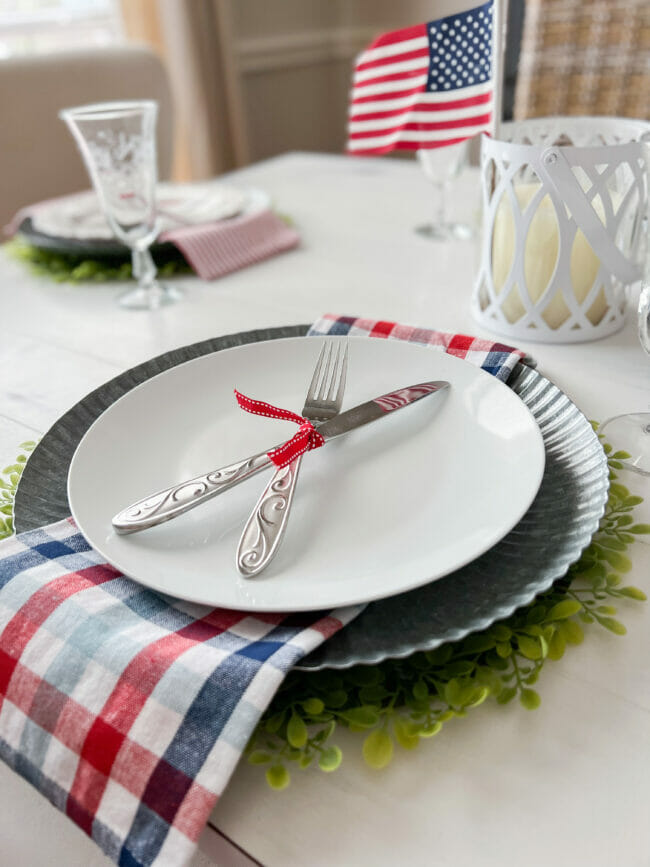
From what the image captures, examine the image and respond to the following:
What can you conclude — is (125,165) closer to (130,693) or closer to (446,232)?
(446,232)

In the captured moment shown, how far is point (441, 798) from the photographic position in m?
0.30

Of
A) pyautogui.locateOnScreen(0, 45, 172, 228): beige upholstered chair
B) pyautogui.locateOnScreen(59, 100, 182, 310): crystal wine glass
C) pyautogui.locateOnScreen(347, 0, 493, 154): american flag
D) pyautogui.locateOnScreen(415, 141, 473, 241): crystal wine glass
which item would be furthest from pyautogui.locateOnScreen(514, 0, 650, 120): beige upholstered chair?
pyautogui.locateOnScreen(59, 100, 182, 310): crystal wine glass

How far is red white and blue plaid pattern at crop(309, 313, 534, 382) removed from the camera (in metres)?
0.54

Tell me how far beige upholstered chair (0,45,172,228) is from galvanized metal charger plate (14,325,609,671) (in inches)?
48.3

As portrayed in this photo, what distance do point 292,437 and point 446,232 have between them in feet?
1.98

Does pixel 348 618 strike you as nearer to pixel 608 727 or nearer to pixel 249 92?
pixel 608 727

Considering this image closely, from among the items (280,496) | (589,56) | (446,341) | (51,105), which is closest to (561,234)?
(446,341)

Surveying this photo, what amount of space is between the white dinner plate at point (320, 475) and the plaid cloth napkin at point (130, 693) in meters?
0.02

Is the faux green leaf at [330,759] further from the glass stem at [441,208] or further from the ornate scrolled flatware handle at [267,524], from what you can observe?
the glass stem at [441,208]

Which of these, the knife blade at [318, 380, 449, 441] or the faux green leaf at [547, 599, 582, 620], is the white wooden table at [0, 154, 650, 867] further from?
the knife blade at [318, 380, 449, 441]

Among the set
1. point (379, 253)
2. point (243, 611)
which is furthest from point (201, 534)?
point (379, 253)

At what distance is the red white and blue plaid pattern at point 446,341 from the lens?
544 millimetres

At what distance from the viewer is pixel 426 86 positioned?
30.6 inches

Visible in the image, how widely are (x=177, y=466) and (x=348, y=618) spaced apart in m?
0.18
